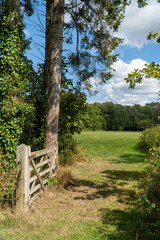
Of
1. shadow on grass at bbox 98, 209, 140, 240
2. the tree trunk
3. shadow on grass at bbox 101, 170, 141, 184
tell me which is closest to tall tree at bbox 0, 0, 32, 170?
the tree trunk

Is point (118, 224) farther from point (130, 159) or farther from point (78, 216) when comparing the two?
point (130, 159)

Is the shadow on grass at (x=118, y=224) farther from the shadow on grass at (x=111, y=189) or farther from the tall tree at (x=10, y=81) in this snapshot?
the tall tree at (x=10, y=81)

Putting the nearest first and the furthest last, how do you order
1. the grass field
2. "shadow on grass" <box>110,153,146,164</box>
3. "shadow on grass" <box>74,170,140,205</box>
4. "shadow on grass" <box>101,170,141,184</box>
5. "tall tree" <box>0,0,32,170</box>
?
the grass field → "shadow on grass" <box>74,170,140,205</box> → "tall tree" <box>0,0,32,170</box> → "shadow on grass" <box>101,170,141,184</box> → "shadow on grass" <box>110,153,146,164</box>

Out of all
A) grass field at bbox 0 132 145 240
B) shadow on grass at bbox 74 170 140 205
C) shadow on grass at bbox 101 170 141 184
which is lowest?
shadow on grass at bbox 101 170 141 184

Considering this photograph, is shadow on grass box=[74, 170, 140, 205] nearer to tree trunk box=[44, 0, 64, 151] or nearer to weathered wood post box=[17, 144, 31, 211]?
weathered wood post box=[17, 144, 31, 211]

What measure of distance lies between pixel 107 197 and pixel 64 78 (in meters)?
7.96

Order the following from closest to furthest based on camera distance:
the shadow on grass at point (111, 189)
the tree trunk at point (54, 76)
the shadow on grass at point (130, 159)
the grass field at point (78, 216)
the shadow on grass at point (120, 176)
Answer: the grass field at point (78, 216) < the shadow on grass at point (111, 189) < the tree trunk at point (54, 76) < the shadow on grass at point (120, 176) < the shadow on grass at point (130, 159)

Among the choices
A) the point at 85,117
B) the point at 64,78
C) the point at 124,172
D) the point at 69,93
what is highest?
the point at 64,78

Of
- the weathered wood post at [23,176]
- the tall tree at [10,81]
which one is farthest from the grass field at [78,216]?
the tall tree at [10,81]

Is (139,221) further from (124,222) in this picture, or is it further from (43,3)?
(43,3)

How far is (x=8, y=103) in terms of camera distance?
7734mm

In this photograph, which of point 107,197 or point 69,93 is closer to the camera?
point 107,197

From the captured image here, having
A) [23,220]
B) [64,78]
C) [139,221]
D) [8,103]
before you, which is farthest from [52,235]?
[64,78]

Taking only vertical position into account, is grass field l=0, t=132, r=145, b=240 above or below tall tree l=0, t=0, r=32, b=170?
below
